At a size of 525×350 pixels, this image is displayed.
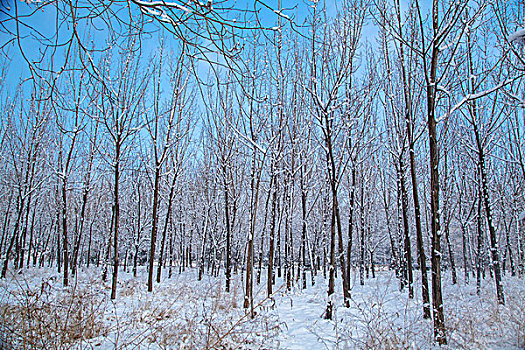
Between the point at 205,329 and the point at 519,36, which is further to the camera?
the point at 205,329

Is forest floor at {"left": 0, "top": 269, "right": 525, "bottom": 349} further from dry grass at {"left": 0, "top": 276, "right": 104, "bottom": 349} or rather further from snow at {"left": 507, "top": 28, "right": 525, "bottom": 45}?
snow at {"left": 507, "top": 28, "right": 525, "bottom": 45}

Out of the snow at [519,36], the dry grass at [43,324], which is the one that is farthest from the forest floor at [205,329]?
the snow at [519,36]

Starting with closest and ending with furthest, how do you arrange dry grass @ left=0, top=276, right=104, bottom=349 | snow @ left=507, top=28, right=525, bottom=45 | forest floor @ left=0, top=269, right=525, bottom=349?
dry grass @ left=0, top=276, right=104, bottom=349
snow @ left=507, top=28, right=525, bottom=45
forest floor @ left=0, top=269, right=525, bottom=349

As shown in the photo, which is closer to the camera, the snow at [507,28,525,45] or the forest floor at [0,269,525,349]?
the snow at [507,28,525,45]

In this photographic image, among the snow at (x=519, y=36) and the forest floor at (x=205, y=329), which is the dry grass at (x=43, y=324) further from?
the snow at (x=519, y=36)

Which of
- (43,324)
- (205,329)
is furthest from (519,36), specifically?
(43,324)

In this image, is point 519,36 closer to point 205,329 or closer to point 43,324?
point 205,329

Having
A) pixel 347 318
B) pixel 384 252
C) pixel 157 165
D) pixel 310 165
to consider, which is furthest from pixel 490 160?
pixel 384 252

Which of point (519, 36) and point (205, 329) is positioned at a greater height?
point (519, 36)

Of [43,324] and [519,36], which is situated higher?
[519,36]

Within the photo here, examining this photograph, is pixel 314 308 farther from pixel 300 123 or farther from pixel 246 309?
pixel 300 123

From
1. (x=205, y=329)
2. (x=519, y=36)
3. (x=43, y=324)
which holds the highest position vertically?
(x=519, y=36)

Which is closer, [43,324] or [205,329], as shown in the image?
[43,324]

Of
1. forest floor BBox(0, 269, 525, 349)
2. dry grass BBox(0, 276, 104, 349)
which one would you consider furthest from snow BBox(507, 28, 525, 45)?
dry grass BBox(0, 276, 104, 349)
